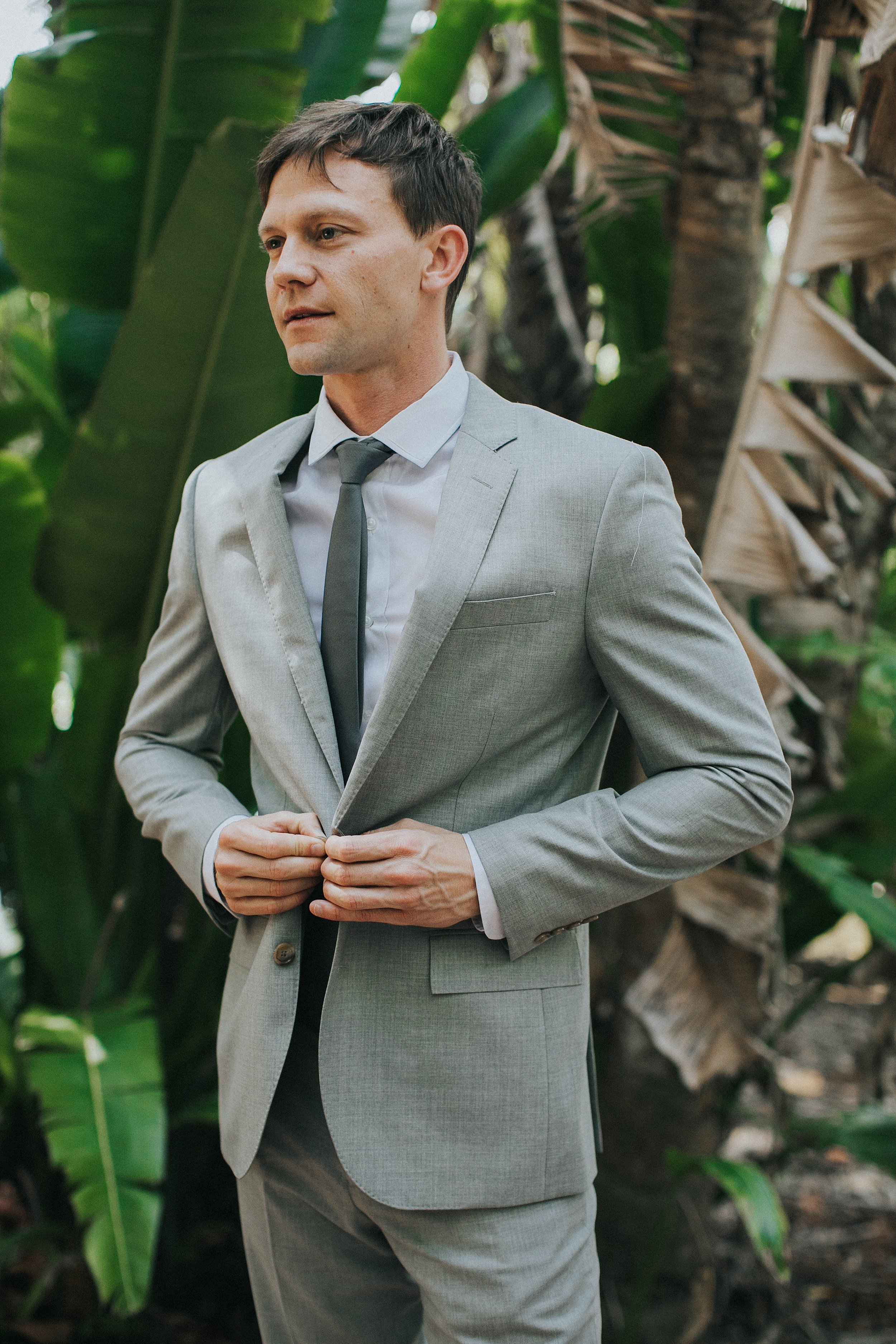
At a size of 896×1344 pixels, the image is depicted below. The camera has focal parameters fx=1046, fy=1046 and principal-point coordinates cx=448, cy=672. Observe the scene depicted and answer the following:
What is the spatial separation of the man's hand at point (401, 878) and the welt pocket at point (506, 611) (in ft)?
0.73

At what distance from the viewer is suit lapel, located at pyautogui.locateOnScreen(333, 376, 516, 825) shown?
108 cm

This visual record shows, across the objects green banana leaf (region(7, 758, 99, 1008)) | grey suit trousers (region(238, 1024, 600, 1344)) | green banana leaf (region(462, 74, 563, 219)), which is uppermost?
green banana leaf (region(462, 74, 563, 219))

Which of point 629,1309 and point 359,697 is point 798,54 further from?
point 629,1309

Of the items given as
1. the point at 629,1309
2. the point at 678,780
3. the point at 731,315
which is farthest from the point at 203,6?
the point at 629,1309

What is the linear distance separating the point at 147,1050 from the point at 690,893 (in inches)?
42.9

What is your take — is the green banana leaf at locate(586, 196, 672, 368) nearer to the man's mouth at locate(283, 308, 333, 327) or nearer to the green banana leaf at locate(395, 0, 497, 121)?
the green banana leaf at locate(395, 0, 497, 121)

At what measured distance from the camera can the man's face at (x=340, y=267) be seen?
1.14 metres

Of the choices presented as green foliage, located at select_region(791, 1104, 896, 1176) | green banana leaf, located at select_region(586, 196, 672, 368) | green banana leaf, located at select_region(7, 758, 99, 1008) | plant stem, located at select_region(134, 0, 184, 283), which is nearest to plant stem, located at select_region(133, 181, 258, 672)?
green banana leaf, located at select_region(7, 758, 99, 1008)

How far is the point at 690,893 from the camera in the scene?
2043 mm

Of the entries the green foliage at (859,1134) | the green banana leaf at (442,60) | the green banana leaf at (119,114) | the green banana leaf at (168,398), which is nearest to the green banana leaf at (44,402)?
the green banana leaf at (119,114)

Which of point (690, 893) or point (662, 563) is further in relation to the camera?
point (690, 893)

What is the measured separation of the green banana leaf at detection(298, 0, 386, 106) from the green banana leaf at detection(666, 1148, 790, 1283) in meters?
2.53

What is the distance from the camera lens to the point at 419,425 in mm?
1226

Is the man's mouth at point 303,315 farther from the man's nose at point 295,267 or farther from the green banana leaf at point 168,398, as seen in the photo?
the green banana leaf at point 168,398
